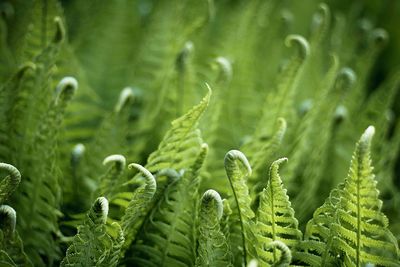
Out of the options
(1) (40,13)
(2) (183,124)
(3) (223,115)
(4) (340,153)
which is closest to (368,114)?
(4) (340,153)

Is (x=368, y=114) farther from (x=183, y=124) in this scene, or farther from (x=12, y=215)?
(x=12, y=215)

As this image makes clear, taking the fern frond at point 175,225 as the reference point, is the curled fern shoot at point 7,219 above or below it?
below

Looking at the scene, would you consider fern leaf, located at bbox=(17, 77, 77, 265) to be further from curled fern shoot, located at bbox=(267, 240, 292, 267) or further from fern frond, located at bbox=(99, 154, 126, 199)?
curled fern shoot, located at bbox=(267, 240, 292, 267)

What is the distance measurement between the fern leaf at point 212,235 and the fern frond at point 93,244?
0.23 feet

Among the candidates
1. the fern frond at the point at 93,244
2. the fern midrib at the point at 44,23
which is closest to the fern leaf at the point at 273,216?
the fern frond at the point at 93,244

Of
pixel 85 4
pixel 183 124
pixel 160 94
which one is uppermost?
pixel 85 4

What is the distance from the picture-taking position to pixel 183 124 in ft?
1.58

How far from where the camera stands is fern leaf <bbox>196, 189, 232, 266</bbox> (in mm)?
420

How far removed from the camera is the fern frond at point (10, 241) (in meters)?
0.42

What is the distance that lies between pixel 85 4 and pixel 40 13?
0.26 m

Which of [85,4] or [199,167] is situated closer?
[199,167]

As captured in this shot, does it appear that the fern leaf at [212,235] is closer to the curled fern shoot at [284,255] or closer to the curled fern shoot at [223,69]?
the curled fern shoot at [284,255]

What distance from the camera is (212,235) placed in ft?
1.42

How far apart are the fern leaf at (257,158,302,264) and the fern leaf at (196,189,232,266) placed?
0.11 ft
